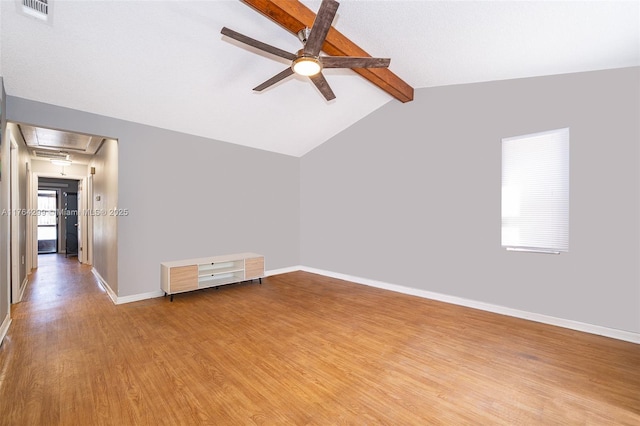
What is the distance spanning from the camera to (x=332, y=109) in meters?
4.92

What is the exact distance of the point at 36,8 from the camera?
233 cm

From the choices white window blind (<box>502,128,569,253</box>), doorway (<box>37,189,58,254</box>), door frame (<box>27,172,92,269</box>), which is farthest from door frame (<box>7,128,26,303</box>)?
doorway (<box>37,189,58,254</box>)

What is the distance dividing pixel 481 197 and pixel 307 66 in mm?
2923

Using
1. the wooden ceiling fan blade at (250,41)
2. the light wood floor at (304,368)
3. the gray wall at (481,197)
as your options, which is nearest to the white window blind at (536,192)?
the gray wall at (481,197)

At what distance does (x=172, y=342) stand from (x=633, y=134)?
5.14 m

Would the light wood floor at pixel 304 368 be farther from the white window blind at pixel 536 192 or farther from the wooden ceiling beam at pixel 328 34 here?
the wooden ceiling beam at pixel 328 34

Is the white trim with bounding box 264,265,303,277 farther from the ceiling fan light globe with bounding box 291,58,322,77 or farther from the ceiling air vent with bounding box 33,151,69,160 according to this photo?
the ceiling air vent with bounding box 33,151,69,160

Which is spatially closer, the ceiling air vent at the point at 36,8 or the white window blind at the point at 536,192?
the ceiling air vent at the point at 36,8

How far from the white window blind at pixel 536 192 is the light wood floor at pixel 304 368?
3.41 feet

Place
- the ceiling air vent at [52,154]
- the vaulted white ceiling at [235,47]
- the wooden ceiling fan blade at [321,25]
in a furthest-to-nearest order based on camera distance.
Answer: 1. the ceiling air vent at [52,154]
2. the vaulted white ceiling at [235,47]
3. the wooden ceiling fan blade at [321,25]

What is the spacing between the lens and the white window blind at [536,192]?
10.9ft

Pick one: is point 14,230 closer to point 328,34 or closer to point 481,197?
→ point 328,34

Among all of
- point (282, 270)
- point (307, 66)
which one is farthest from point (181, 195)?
point (307, 66)

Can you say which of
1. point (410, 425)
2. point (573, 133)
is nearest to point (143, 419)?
point (410, 425)
